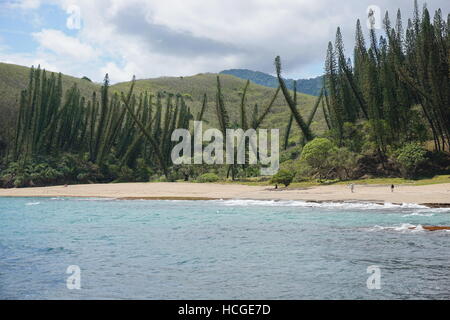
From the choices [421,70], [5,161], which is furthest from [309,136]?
[5,161]

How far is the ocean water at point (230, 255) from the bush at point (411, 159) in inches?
592

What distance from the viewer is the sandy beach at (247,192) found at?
100 ft

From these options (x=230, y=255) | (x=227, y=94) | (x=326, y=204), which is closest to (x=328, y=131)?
(x=326, y=204)

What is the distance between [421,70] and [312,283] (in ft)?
128

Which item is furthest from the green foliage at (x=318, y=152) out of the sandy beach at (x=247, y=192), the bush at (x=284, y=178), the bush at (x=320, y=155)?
the sandy beach at (x=247, y=192)

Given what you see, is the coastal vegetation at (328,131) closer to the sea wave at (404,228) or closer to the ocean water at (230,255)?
the ocean water at (230,255)

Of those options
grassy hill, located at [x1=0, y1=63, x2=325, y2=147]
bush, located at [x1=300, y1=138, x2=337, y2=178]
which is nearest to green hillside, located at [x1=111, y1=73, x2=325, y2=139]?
grassy hill, located at [x1=0, y1=63, x2=325, y2=147]

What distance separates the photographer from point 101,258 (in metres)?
14.6

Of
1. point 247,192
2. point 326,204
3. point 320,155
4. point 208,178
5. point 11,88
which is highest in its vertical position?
point 11,88

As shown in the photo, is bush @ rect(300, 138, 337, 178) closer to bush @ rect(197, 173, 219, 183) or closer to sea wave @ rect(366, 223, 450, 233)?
bush @ rect(197, 173, 219, 183)

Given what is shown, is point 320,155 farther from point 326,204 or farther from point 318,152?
point 326,204

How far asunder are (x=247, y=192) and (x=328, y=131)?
16150mm

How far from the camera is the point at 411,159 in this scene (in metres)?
39.8
